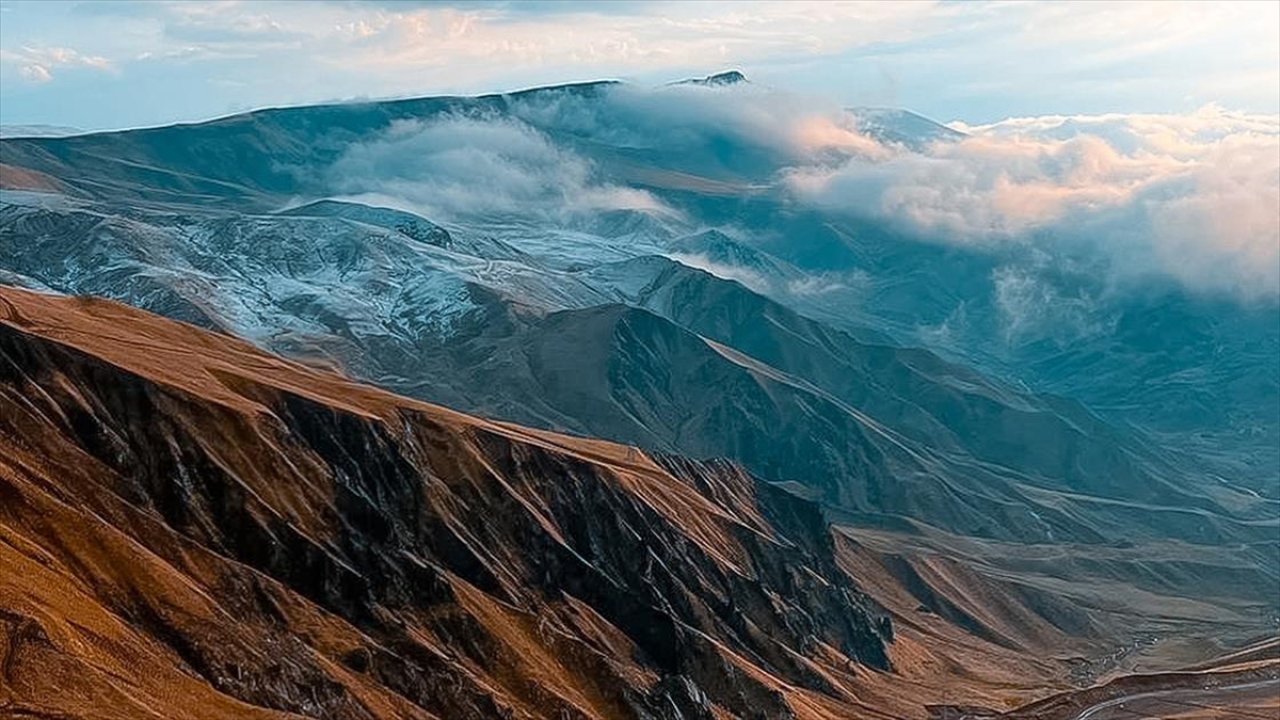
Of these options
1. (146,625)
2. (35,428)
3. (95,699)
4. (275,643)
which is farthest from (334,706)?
(35,428)

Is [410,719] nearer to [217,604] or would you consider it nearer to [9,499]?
[217,604]

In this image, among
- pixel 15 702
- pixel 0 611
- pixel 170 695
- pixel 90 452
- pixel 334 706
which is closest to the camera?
pixel 15 702

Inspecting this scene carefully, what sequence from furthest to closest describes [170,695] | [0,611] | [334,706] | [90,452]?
[90,452], [334,706], [170,695], [0,611]

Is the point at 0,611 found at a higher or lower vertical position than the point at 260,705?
higher

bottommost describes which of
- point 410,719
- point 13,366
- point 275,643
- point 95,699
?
point 410,719

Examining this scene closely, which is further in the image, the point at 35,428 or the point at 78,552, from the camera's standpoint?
the point at 35,428

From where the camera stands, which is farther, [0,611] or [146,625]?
[146,625]

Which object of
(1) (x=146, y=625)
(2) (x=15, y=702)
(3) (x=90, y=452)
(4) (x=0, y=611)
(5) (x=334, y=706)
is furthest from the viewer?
(3) (x=90, y=452)

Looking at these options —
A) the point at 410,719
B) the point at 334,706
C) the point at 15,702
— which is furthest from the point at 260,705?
the point at 15,702

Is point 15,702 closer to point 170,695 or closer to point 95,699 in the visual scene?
point 95,699
